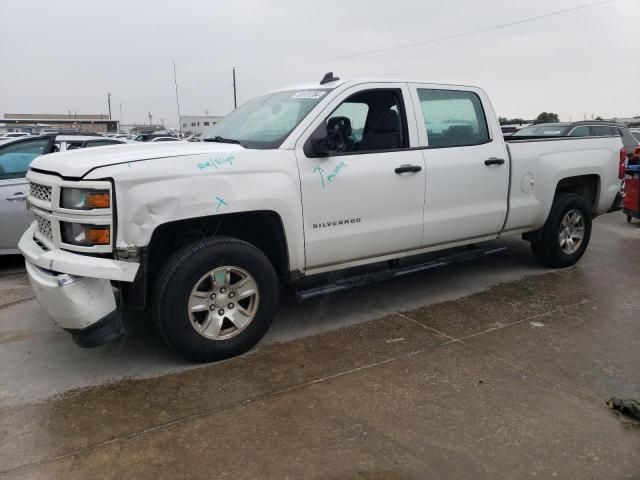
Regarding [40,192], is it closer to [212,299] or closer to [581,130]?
[212,299]

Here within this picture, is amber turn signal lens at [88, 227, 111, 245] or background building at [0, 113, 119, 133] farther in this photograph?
background building at [0, 113, 119, 133]

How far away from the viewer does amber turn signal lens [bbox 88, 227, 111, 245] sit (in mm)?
3303

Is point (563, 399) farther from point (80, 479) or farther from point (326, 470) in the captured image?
point (80, 479)

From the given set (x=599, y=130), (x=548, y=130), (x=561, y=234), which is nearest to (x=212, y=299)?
(x=561, y=234)

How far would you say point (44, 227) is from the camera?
12.3 ft

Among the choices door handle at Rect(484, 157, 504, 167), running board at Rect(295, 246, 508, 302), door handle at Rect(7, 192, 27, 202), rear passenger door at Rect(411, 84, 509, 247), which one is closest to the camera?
running board at Rect(295, 246, 508, 302)

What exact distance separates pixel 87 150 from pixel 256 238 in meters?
1.36

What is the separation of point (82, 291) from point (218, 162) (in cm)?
118

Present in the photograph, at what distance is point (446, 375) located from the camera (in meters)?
3.62

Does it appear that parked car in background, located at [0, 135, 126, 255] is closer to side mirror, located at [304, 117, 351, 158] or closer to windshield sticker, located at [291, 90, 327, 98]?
windshield sticker, located at [291, 90, 327, 98]

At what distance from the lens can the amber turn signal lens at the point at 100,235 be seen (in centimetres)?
330

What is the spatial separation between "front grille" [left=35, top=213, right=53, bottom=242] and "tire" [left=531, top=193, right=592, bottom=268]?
15.8 ft

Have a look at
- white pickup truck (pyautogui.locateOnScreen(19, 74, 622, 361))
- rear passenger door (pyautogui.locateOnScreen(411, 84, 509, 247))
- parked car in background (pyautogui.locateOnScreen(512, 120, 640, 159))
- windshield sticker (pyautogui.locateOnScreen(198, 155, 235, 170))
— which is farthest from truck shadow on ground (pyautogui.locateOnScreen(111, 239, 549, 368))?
parked car in background (pyautogui.locateOnScreen(512, 120, 640, 159))

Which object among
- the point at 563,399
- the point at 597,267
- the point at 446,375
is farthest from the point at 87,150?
the point at 597,267
